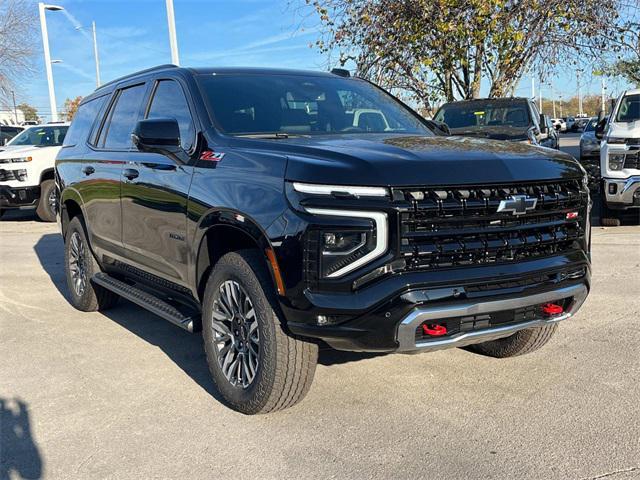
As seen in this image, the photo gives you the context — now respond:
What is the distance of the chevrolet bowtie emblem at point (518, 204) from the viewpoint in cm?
317

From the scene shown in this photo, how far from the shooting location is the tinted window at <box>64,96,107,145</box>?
19.3 feet

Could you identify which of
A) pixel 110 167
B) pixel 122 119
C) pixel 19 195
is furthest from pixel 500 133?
pixel 19 195

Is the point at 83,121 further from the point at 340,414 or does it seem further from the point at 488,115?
the point at 488,115

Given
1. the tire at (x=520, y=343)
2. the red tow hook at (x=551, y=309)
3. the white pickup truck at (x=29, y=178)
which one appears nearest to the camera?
the red tow hook at (x=551, y=309)

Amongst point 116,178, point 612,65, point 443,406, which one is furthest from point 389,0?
point 443,406

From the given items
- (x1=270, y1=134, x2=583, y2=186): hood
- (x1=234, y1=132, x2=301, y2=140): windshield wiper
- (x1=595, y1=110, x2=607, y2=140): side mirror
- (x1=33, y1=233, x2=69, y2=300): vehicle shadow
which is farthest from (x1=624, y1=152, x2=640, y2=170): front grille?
(x1=33, y1=233, x2=69, y2=300): vehicle shadow

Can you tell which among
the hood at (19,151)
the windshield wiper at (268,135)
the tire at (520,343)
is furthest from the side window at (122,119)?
the hood at (19,151)

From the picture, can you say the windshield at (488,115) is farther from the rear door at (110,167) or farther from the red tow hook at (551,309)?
the red tow hook at (551,309)

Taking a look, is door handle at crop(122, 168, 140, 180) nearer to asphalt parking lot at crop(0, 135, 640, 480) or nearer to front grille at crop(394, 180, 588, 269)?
asphalt parking lot at crop(0, 135, 640, 480)

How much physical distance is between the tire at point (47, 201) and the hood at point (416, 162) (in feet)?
34.0

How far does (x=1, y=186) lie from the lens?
1261 cm

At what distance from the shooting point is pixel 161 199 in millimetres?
4195

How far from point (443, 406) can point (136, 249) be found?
244cm

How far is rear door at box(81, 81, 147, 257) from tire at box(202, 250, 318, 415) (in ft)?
5.39
